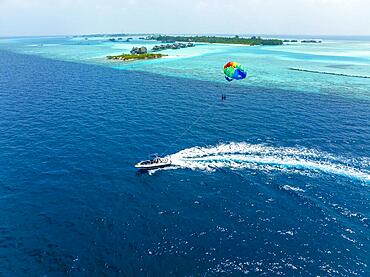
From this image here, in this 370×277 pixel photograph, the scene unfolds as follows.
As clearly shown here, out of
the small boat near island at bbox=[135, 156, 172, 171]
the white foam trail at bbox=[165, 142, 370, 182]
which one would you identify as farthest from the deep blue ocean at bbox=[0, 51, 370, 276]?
the small boat near island at bbox=[135, 156, 172, 171]

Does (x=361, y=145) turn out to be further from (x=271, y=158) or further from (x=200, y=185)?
(x=200, y=185)

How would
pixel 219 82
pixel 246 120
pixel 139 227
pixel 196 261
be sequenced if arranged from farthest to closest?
A: 1. pixel 219 82
2. pixel 246 120
3. pixel 139 227
4. pixel 196 261

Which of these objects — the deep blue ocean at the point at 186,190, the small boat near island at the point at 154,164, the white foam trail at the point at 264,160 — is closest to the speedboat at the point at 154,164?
the small boat near island at the point at 154,164

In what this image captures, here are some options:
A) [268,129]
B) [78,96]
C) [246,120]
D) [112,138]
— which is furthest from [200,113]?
[78,96]

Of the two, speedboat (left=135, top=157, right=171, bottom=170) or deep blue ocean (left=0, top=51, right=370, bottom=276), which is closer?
deep blue ocean (left=0, top=51, right=370, bottom=276)

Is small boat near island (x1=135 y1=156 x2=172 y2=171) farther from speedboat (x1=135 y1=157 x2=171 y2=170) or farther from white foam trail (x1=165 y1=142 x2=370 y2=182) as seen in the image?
white foam trail (x1=165 y1=142 x2=370 y2=182)

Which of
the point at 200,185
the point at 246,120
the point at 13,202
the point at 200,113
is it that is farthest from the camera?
the point at 200,113
